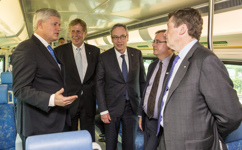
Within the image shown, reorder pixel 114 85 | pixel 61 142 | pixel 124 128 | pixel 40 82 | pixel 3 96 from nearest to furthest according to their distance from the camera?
pixel 61 142 < pixel 40 82 < pixel 114 85 < pixel 124 128 < pixel 3 96

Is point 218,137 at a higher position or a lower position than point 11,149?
higher

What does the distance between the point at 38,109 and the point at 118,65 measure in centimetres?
121

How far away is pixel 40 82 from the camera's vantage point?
2068 millimetres

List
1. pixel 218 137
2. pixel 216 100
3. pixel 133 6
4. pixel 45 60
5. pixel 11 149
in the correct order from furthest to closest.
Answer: pixel 133 6
pixel 11 149
pixel 45 60
pixel 218 137
pixel 216 100

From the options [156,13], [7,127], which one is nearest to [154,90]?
[156,13]

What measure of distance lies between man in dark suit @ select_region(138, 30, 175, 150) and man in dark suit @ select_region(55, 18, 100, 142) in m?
0.81

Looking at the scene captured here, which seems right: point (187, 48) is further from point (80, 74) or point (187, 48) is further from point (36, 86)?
point (80, 74)

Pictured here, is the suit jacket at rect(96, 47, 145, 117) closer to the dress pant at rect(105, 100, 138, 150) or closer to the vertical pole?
the dress pant at rect(105, 100, 138, 150)

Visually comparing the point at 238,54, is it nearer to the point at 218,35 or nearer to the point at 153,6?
the point at 218,35

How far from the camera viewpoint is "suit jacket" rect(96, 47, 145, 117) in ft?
9.48

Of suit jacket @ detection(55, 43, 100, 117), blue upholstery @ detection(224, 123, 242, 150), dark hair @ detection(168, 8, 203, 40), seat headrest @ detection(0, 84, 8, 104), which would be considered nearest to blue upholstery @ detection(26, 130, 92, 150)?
dark hair @ detection(168, 8, 203, 40)

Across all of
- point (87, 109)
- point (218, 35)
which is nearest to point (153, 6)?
point (218, 35)

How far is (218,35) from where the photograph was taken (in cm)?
328

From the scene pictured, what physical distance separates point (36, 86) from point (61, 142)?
849 millimetres
